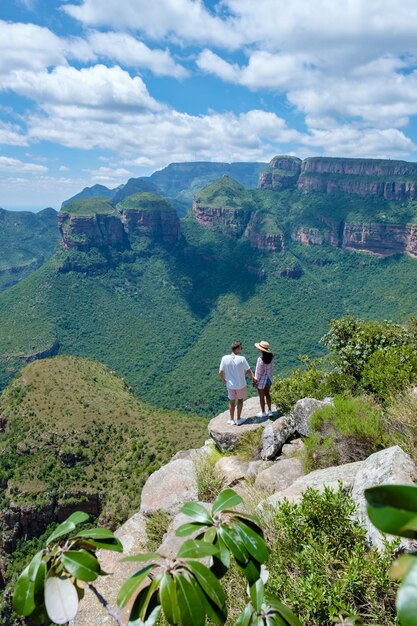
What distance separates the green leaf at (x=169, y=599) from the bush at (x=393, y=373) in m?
7.12

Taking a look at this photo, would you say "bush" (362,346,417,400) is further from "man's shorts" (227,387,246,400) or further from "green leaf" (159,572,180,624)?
"green leaf" (159,572,180,624)

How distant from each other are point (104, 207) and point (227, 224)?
136ft

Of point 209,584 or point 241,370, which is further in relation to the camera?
point 241,370

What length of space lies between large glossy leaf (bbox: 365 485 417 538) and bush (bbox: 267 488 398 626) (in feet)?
7.53

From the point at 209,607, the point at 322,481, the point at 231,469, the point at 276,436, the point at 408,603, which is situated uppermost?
the point at 408,603

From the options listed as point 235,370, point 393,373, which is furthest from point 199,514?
point 235,370

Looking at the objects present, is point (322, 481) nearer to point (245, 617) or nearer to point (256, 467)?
point (256, 467)

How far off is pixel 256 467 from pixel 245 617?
7.20 metres

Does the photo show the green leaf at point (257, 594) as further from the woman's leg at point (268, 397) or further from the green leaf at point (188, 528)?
the woman's leg at point (268, 397)

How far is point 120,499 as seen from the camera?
26906 millimetres

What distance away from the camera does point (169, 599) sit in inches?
57.8

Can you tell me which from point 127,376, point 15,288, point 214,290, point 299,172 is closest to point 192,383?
point 127,376

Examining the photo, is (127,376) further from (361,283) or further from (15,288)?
(361,283)

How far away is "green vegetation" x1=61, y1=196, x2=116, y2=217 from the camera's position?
121875mm
